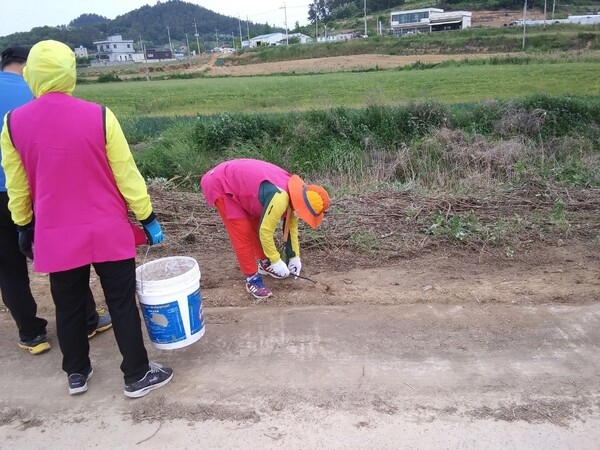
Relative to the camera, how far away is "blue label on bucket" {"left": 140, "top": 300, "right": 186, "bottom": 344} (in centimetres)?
279

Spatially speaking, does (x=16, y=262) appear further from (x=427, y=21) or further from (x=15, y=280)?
Answer: (x=427, y=21)

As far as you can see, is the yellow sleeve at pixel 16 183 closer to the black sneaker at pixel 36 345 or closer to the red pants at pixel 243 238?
the black sneaker at pixel 36 345

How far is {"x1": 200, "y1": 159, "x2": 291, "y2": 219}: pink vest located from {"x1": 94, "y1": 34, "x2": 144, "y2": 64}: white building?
272 feet

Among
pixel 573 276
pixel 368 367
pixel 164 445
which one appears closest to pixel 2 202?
pixel 164 445

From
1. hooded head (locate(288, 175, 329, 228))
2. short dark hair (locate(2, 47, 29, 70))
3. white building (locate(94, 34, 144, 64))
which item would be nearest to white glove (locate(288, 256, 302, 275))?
hooded head (locate(288, 175, 329, 228))

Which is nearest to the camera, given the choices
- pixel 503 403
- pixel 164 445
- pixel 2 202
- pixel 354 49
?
pixel 164 445

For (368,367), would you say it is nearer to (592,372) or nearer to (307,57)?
(592,372)

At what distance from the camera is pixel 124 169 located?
8.25 feet

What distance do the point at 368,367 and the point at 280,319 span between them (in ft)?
2.69

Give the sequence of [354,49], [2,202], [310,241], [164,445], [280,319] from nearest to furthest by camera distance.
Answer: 1. [164,445]
2. [2,202]
3. [280,319]
4. [310,241]
5. [354,49]

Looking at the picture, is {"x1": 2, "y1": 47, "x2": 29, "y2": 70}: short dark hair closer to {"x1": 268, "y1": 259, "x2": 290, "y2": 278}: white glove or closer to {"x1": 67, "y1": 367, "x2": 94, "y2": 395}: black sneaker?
{"x1": 67, "y1": 367, "x2": 94, "y2": 395}: black sneaker

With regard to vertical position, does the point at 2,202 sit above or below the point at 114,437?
above

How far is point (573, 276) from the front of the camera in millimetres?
3965

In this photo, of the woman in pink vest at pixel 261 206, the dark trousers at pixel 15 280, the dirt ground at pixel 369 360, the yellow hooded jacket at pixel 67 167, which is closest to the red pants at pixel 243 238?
the woman in pink vest at pixel 261 206
